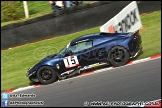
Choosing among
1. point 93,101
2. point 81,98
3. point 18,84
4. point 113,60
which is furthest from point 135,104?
point 18,84

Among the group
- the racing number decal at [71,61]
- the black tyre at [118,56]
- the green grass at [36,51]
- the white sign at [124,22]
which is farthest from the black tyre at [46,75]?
the white sign at [124,22]

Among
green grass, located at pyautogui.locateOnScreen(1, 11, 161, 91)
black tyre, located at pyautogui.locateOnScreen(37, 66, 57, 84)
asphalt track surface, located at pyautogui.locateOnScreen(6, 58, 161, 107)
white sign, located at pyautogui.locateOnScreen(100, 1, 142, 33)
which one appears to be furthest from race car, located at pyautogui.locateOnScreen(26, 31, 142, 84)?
white sign, located at pyautogui.locateOnScreen(100, 1, 142, 33)

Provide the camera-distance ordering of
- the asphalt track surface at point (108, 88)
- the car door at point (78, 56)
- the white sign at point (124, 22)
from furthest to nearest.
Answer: the white sign at point (124, 22) < the car door at point (78, 56) < the asphalt track surface at point (108, 88)

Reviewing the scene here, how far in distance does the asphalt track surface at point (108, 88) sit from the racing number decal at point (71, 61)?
1.34ft

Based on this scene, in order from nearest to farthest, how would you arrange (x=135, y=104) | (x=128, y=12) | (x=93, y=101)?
(x=135, y=104) < (x=93, y=101) < (x=128, y=12)

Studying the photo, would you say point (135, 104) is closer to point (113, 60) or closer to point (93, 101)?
point (93, 101)

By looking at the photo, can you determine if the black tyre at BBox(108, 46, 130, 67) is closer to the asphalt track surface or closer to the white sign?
the asphalt track surface

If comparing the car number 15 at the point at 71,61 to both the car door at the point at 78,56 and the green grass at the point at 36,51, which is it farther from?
the green grass at the point at 36,51

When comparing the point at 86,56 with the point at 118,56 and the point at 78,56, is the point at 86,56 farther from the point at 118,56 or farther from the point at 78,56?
the point at 118,56

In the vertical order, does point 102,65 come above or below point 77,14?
below

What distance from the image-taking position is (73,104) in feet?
23.6

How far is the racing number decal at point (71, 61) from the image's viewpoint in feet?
32.0

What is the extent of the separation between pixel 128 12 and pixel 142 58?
2.85 meters

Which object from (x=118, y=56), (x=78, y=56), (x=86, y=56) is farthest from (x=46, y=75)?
(x=118, y=56)
